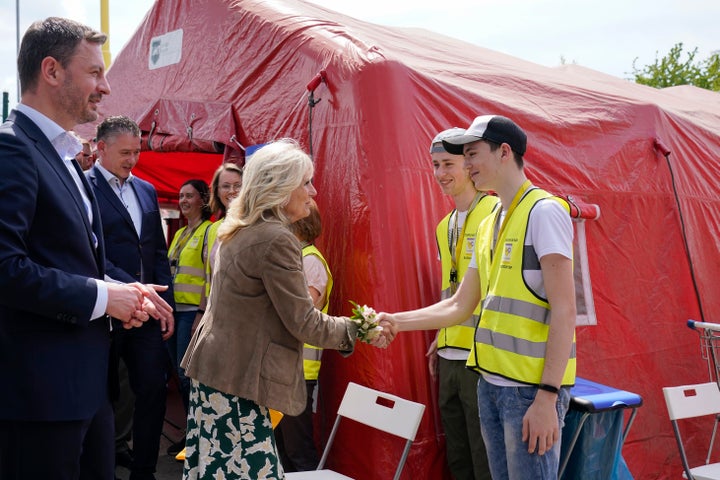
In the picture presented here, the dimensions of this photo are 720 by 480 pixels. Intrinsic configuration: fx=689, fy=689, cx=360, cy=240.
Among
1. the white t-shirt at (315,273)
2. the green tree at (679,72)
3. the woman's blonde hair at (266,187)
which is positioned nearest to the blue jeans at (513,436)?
the woman's blonde hair at (266,187)

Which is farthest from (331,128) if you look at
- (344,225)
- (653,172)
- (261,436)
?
(653,172)

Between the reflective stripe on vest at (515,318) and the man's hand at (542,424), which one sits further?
the reflective stripe on vest at (515,318)

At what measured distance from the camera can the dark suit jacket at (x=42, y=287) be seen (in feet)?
6.91

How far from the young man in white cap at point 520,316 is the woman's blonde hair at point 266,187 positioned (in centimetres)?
71

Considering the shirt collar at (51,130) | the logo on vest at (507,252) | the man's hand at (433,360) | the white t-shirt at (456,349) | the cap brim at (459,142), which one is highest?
the cap brim at (459,142)

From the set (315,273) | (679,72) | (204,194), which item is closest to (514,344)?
(315,273)

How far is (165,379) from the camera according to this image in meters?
4.52

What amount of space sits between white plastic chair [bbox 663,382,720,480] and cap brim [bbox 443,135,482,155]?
77.1 inches

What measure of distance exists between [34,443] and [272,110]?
309 centimetres

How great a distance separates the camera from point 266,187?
2795mm

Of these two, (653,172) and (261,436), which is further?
(653,172)

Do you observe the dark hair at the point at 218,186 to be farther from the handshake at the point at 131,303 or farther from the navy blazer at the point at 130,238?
the handshake at the point at 131,303

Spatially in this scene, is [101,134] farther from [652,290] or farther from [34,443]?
[652,290]

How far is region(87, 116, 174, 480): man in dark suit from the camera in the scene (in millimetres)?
4285
